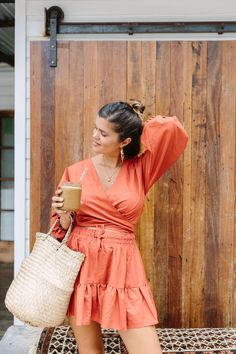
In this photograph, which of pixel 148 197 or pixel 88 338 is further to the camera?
pixel 148 197

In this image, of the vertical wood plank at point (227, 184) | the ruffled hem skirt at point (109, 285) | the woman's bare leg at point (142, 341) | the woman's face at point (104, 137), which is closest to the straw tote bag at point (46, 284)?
the ruffled hem skirt at point (109, 285)

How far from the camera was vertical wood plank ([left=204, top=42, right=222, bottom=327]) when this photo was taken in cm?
312

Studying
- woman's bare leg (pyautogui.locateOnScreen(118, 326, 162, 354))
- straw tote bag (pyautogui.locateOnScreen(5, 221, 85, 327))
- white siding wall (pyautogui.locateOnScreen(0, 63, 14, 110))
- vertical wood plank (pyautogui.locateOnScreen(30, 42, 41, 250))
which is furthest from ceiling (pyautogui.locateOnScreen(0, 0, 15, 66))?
woman's bare leg (pyautogui.locateOnScreen(118, 326, 162, 354))

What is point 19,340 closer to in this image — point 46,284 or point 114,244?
point 46,284

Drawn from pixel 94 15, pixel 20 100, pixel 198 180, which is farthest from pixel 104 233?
pixel 94 15

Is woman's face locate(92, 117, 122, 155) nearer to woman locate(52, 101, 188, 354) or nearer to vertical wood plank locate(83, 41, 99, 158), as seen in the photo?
woman locate(52, 101, 188, 354)

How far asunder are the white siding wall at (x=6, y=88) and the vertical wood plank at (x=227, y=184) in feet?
15.3

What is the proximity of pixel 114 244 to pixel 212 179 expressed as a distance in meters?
1.24

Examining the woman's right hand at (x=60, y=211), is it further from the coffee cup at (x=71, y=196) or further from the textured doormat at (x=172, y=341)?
the textured doormat at (x=172, y=341)

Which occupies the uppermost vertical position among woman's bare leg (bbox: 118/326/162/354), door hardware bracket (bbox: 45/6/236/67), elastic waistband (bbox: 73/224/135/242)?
door hardware bracket (bbox: 45/6/236/67)

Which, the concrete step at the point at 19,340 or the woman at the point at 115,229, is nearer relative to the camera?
the woman at the point at 115,229

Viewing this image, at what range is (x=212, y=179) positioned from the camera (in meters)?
3.17

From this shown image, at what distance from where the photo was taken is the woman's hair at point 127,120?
86.4 inches

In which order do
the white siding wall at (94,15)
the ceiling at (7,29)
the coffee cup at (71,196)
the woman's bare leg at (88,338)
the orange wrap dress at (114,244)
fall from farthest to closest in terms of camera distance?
1. the ceiling at (7,29)
2. the white siding wall at (94,15)
3. the woman's bare leg at (88,338)
4. the orange wrap dress at (114,244)
5. the coffee cup at (71,196)
